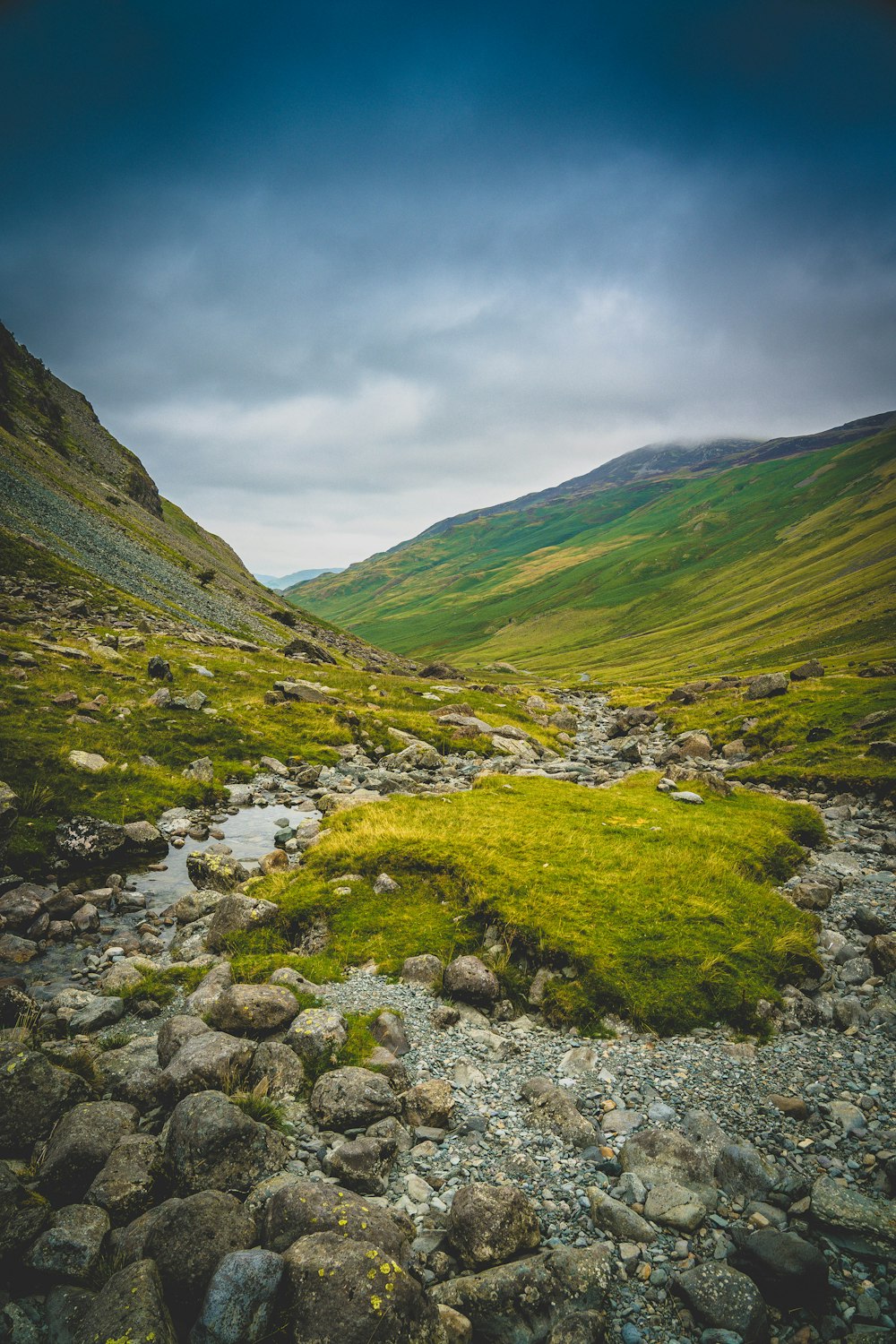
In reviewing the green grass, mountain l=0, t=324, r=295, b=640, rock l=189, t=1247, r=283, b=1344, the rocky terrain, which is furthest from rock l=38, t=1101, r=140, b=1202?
mountain l=0, t=324, r=295, b=640

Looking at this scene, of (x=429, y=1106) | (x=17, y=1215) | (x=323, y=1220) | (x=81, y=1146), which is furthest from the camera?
(x=429, y=1106)

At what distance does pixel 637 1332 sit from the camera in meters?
6.54

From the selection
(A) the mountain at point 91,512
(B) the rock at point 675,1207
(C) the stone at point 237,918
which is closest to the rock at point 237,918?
(C) the stone at point 237,918

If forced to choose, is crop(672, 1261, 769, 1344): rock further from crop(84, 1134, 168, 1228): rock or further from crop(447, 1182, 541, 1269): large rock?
crop(84, 1134, 168, 1228): rock

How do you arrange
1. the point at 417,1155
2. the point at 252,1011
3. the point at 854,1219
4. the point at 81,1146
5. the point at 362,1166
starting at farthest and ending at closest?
the point at 252,1011 → the point at 417,1155 → the point at 362,1166 → the point at 81,1146 → the point at 854,1219

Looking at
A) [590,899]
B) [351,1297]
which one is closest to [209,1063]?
[351,1297]

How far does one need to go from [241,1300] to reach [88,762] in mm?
22267

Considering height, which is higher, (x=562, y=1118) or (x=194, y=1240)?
(x=194, y=1240)

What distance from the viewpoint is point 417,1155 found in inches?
357

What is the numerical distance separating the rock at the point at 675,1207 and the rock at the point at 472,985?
5298 millimetres

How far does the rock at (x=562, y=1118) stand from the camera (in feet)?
Result: 31.2

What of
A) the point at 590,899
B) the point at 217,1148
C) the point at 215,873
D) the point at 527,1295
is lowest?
the point at 590,899

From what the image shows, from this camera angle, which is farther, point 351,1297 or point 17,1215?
point 17,1215

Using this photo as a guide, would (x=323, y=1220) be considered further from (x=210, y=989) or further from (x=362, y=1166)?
(x=210, y=989)
